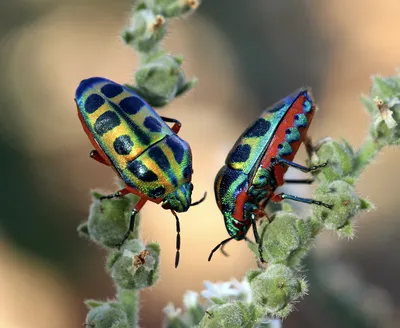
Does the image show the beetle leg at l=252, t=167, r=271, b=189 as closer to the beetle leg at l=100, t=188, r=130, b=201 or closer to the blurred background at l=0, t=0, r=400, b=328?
the beetle leg at l=100, t=188, r=130, b=201

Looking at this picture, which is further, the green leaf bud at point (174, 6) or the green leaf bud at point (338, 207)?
the green leaf bud at point (174, 6)

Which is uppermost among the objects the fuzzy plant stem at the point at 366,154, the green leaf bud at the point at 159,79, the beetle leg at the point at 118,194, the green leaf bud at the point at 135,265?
the green leaf bud at the point at 159,79

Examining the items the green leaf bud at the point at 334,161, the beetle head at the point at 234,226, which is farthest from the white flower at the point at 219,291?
the green leaf bud at the point at 334,161

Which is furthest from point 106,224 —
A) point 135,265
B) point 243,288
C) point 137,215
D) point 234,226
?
point 243,288

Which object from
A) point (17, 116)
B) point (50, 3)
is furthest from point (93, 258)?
point (50, 3)

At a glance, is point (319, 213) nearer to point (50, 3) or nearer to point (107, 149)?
point (107, 149)

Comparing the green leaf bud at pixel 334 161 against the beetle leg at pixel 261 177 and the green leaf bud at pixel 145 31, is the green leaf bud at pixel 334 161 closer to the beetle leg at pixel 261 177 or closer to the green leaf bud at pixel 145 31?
the beetle leg at pixel 261 177
